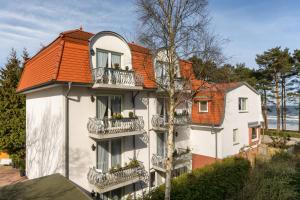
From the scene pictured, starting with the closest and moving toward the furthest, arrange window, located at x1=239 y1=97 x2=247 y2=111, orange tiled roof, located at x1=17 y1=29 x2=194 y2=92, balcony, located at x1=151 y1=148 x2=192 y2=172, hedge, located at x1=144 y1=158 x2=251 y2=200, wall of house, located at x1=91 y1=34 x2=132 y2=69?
1. hedge, located at x1=144 y1=158 x2=251 y2=200
2. orange tiled roof, located at x1=17 y1=29 x2=194 y2=92
3. wall of house, located at x1=91 y1=34 x2=132 y2=69
4. balcony, located at x1=151 y1=148 x2=192 y2=172
5. window, located at x1=239 y1=97 x2=247 y2=111

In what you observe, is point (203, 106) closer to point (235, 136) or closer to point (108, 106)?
point (235, 136)

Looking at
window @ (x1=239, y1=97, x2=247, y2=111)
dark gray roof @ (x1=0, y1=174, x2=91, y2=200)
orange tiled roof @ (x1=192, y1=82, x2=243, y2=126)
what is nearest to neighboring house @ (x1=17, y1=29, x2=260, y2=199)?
dark gray roof @ (x1=0, y1=174, x2=91, y2=200)

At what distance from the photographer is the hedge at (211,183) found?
948cm

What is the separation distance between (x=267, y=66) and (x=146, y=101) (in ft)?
96.7

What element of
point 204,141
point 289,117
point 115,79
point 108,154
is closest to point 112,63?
point 115,79

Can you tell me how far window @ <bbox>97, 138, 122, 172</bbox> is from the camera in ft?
37.6

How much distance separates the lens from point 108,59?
11.7m

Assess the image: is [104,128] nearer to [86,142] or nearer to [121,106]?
[86,142]

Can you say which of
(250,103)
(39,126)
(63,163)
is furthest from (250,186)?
(39,126)

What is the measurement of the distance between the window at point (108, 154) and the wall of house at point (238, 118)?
9100mm

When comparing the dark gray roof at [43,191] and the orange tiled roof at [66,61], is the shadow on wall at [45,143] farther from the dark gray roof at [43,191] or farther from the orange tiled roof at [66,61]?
the orange tiled roof at [66,61]

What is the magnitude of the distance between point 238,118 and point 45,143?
1630cm

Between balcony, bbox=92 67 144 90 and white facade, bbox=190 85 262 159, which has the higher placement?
balcony, bbox=92 67 144 90

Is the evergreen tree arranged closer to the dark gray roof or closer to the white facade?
the dark gray roof
